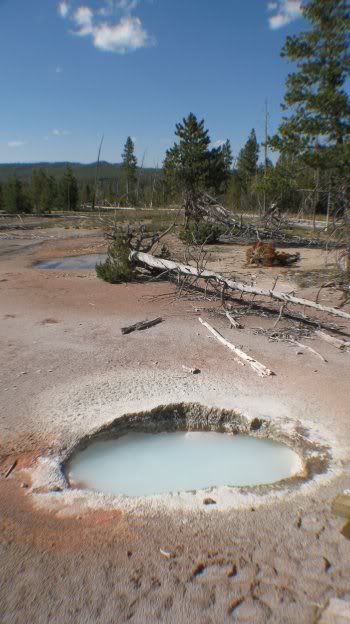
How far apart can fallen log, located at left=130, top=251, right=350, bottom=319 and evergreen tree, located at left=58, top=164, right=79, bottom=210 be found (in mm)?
44789

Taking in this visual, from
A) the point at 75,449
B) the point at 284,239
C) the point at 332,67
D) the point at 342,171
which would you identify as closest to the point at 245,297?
the point at 342,171

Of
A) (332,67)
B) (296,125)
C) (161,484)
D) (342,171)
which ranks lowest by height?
(161,484)

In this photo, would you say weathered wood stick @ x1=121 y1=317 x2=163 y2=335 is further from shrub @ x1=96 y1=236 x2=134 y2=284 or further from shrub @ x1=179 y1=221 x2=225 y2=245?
shrub @ x1=179 y1=221 x2=225 y2=245

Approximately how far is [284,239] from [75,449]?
20667 millimetres

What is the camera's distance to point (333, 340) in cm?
845

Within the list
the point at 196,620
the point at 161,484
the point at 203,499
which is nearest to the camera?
the point at 196,620

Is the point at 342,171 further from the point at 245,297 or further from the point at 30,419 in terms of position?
the point at 30,419

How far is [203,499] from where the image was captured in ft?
13.6

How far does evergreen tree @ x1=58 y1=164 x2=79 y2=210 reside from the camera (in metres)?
56.3

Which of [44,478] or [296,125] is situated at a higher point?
[296,125]

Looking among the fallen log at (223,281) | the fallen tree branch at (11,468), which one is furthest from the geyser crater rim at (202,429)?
the fallen log at (223,281)

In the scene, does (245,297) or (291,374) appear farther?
(245,297)

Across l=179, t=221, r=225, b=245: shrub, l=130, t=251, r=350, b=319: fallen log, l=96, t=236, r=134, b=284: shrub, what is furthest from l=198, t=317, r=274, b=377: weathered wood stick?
l=179, t=221, r=225, b=245: shrub

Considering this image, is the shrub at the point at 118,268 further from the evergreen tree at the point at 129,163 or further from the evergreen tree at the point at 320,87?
the evergreen tree at the point at 129,163
